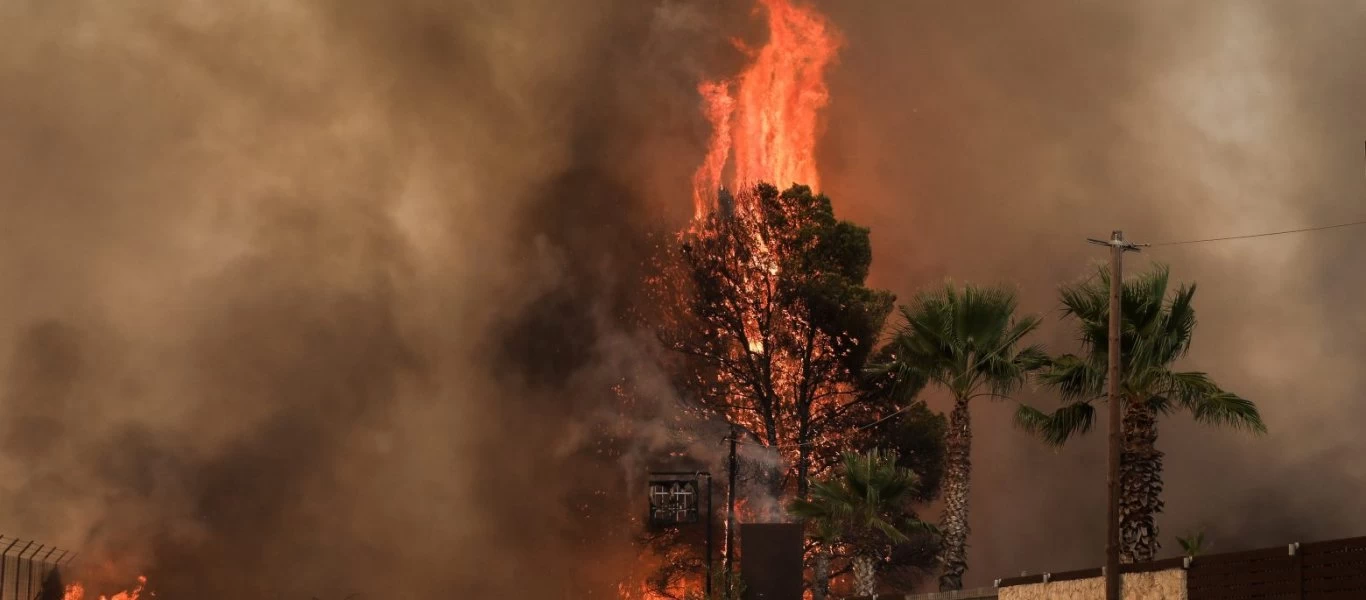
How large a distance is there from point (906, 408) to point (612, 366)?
15.7 m

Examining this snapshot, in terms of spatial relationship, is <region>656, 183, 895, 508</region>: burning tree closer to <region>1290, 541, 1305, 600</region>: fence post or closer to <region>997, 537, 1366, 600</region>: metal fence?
<region>997, 537, 1366, 600</region>: metal fence

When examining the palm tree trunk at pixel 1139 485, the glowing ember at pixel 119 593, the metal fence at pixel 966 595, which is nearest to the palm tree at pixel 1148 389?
the palm tree trunk at pixel 1139 485

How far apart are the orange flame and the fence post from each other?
46091mm

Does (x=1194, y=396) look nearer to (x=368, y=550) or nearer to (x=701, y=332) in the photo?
(x=701, y=332)

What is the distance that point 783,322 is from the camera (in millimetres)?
63844

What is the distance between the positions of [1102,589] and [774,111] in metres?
42.9

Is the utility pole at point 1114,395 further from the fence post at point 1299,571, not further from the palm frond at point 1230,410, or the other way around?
the fence post at point 1299,571

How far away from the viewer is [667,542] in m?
65.4

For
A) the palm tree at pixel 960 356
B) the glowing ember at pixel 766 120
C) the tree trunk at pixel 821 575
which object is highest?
the glowing ember at pixel 766 120

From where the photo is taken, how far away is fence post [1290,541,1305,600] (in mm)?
22422

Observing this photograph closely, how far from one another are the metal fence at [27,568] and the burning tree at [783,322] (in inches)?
1064

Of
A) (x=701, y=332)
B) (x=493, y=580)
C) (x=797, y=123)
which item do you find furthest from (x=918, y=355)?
(x=493, y=580)

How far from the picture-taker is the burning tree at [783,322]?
206 feet

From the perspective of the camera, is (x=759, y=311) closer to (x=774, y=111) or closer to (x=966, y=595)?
(x=774, y=111)
